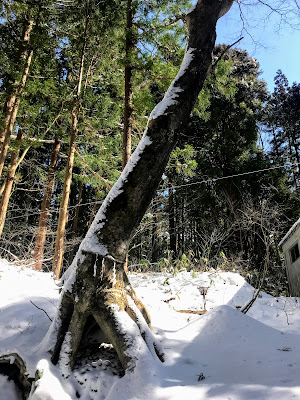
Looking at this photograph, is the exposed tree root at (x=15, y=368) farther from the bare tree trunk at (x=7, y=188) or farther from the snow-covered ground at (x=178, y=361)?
the bare tree trunk at (x=7, y=188)

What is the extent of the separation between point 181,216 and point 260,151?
5.78m

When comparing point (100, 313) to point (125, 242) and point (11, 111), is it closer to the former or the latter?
point (125, 242)

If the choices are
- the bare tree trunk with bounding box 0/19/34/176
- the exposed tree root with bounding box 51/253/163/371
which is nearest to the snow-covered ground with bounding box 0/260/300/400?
the exposed tree root with bounding box 51/253/163/371

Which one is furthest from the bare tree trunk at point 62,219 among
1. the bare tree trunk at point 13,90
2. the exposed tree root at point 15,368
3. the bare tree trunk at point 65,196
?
the exposed tree root at point 15,368

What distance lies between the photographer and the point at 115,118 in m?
8.58

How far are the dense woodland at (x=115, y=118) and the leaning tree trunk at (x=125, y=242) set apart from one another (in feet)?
1.61

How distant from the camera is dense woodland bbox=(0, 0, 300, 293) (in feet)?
20.4

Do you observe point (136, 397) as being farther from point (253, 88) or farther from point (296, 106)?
point (296, 106)

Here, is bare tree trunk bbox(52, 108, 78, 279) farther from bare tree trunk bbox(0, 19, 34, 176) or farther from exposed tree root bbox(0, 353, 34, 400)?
exposed tree root bbox(0, 353, 34, 400)

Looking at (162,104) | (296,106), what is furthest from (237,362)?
(296,106)

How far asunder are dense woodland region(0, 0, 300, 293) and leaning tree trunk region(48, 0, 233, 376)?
0.49 meters

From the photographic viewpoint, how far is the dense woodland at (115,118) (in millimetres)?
6230

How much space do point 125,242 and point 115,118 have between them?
22.1 ft

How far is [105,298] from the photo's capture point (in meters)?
2.40
